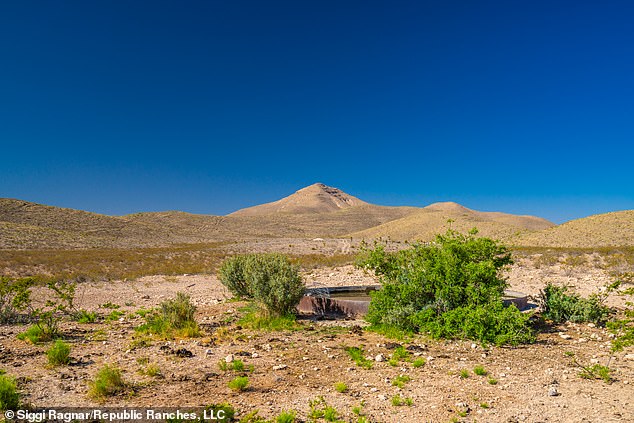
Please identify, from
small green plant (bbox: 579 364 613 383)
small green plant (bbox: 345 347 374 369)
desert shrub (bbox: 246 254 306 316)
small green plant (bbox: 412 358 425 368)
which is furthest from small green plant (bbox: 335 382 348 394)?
desert shrub (bbox: 246 254 306 316)

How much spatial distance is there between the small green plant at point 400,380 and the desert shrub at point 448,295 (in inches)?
101

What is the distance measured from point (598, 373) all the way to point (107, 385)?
26.3 ft

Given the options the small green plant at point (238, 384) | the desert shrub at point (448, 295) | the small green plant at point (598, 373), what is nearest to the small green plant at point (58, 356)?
the small green plant at point (238, 384)

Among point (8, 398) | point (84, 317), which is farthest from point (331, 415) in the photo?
point (84, 317)

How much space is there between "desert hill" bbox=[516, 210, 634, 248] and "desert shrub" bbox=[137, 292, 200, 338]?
43038 mm

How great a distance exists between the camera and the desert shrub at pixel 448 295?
27.8ft

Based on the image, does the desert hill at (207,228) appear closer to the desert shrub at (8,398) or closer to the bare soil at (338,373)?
the bare soil at (338,373)

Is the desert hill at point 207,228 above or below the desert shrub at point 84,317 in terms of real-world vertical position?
above

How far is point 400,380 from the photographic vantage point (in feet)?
21.0

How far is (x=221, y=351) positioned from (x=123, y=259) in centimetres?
2592

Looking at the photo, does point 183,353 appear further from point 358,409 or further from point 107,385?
point 358,409

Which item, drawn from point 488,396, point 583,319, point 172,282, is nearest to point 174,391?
point 488,396

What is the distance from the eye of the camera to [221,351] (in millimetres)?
8148

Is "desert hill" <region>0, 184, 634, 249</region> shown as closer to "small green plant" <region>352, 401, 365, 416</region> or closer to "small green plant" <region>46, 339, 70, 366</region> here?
"small green plant" <region>352, 401, 365, 416</region>
